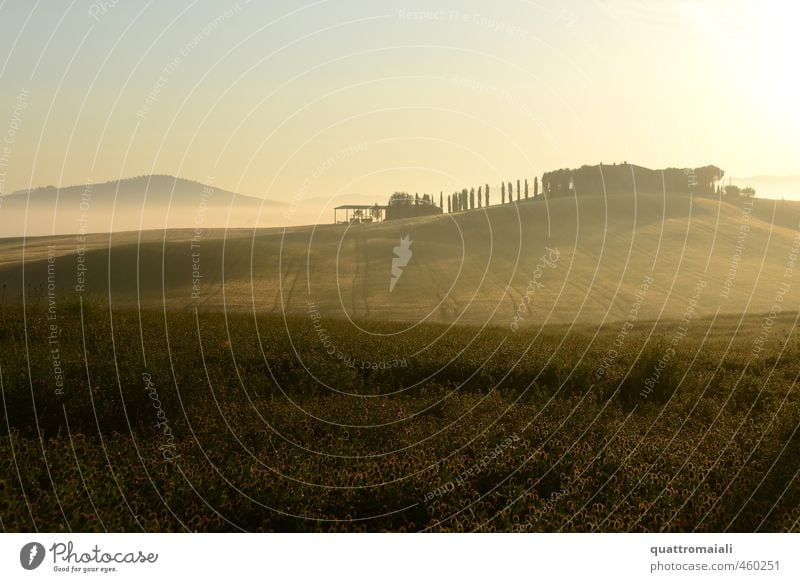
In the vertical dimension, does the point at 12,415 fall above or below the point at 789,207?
below

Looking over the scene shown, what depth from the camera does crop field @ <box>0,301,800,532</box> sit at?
7.37 m

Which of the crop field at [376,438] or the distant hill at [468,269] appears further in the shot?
the distant hill at [468,269]

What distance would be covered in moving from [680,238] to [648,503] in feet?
210

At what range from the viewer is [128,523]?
7207mm

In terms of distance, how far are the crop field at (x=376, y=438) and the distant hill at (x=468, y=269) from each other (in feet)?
58.5

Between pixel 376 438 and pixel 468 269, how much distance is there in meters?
48.8

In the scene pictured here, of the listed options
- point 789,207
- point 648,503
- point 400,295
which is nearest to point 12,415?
point 648,503

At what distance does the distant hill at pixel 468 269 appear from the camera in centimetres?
4131

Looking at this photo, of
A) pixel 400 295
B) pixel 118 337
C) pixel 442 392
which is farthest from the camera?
pixel 400 295

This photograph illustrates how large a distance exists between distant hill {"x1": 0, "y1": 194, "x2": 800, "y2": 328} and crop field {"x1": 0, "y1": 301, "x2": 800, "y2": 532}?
17830 millimetres

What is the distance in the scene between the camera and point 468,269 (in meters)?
57.8

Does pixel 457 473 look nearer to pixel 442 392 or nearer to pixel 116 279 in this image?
pixel 442 392

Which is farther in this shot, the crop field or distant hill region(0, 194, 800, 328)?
distant hill region(0, 194, 800, 328)

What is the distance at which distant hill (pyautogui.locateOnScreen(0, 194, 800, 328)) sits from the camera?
1626 inches
